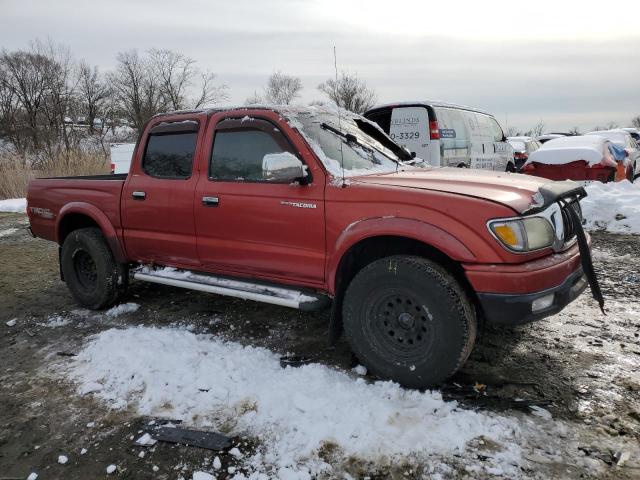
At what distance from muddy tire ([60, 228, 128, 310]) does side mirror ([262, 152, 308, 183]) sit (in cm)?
220

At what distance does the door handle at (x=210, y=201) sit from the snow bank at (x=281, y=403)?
111 centimetres

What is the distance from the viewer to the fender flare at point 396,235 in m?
2.85

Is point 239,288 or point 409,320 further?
point 239,288

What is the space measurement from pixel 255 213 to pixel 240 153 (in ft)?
1.91

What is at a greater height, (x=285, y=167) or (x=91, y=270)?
(x=285, y=167)

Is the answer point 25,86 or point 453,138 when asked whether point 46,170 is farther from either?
point 25,86

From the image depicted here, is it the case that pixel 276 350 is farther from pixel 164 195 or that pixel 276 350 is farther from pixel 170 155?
pixel 170 155

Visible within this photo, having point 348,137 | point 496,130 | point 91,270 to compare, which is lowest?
point 91,270

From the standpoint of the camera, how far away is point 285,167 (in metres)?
3.46

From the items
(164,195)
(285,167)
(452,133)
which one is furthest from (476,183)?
(452,133)

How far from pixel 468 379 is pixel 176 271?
266 cm

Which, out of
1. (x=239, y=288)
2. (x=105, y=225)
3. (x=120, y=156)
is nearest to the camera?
(x=239, y=288)

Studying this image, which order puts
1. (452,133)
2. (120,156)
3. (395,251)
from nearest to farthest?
1. (395,251)
2. (452,133)
3. (120,156)

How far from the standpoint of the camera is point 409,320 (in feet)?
9.97
